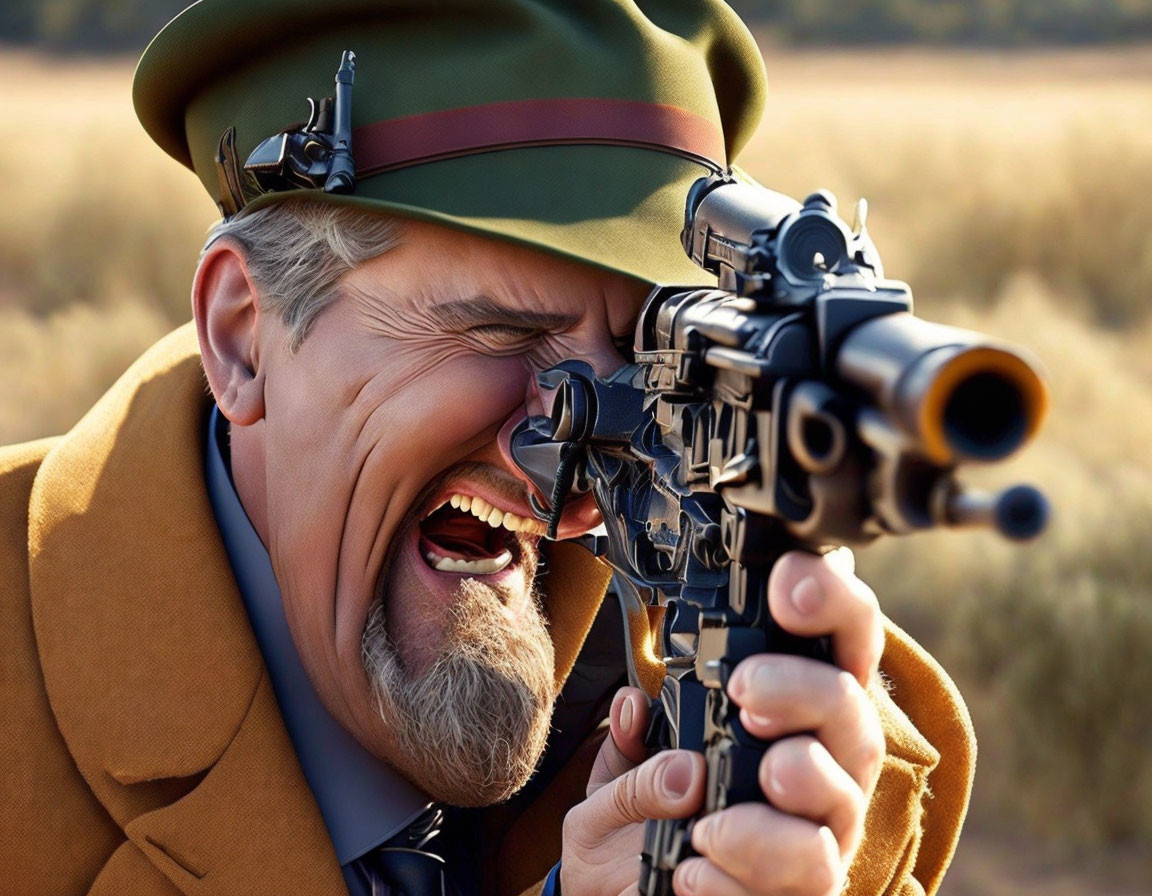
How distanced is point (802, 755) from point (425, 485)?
0.92m

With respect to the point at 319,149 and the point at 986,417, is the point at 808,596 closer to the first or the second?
the point at 986,417

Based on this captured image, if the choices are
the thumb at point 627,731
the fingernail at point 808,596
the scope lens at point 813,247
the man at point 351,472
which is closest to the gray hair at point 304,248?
the man at point 351,472

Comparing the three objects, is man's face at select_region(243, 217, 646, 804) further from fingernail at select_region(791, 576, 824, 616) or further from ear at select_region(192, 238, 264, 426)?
fingernail at select_region(791, 576, 824, 616)

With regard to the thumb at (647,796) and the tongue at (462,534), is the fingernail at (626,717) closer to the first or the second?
the thumb at (647,796)

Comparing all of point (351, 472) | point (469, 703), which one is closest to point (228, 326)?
point (351, 472)

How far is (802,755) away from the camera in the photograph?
1.58 m

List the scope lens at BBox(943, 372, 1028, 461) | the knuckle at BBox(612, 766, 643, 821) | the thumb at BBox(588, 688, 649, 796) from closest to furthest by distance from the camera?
the scope lens at BBox(943, 372, 1028, 461) < the knuckle at BBox(612, 766, 643, 821) < the thumb at BBox(588, 688, 649, 796)

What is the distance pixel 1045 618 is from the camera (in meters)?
4.86

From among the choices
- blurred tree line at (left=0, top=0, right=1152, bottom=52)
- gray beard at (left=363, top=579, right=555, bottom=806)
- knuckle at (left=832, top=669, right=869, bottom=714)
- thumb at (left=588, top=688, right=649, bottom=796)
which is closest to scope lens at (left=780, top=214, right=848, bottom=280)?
knuckle at (left=832, top=669, right=869, bottom=714)

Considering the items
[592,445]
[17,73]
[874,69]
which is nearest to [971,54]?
[874,69]

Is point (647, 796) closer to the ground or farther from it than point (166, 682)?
farther from it

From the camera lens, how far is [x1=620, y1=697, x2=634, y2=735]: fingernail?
196 cm

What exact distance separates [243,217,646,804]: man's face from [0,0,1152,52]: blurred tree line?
6.54 metres

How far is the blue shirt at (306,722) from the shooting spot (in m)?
2.47
